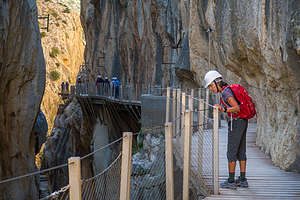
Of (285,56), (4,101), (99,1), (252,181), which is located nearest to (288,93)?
(285,56)

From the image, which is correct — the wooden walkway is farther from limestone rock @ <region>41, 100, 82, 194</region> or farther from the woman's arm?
limestone rock @ <region>41, 100, 82, 194</region>

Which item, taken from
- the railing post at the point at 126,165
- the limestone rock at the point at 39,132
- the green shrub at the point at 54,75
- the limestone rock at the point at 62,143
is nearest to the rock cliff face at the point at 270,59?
the railing post at the point at 126,165

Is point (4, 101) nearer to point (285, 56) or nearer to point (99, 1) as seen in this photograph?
point (285, 56)

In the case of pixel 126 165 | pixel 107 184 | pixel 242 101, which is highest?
pixel 242 101

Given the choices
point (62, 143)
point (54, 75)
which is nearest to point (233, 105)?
point (62, 143)

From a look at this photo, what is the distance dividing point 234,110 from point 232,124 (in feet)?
1.10

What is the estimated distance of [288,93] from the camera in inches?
263

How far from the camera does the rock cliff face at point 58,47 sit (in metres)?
53.5

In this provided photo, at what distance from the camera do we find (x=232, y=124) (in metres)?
5.27

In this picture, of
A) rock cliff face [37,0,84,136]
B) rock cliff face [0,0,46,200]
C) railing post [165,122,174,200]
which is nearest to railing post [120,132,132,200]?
railing post [165,122,174,200]

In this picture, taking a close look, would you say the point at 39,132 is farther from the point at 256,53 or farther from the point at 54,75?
the point at 54,75

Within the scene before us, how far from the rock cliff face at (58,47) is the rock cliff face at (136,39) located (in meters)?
20.8

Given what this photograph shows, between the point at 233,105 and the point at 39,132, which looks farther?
the point at 39,132

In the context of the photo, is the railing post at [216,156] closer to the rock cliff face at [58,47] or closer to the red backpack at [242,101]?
the red backpack at [242,101]
